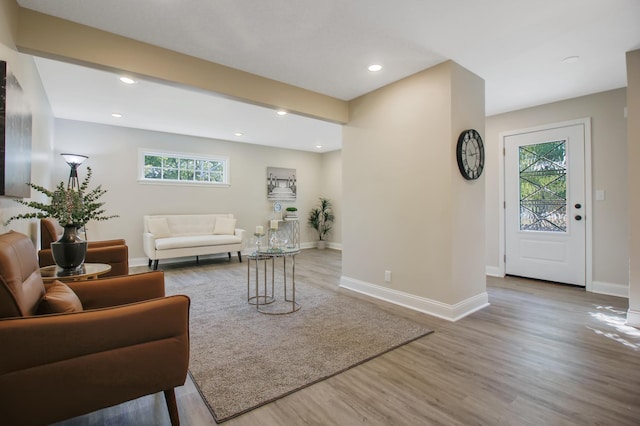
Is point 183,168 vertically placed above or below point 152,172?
above

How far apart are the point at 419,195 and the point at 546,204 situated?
7.92 ft

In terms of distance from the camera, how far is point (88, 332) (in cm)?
125

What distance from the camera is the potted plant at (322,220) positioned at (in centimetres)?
803

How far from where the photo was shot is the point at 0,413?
3.68 ft

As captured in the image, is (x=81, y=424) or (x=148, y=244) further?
(x=148, y=244)

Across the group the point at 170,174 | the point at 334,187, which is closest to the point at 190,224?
the point at 170,174

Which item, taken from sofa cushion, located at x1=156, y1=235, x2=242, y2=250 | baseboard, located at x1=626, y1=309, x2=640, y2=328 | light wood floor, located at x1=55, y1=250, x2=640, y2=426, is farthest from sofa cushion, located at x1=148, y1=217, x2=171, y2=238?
baseboard, located at x1=626, y1=309, x2=640, y2=328

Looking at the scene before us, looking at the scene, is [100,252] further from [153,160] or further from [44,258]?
[153,160]

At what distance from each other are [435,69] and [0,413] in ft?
12.1

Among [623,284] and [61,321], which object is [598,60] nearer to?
[623,284]

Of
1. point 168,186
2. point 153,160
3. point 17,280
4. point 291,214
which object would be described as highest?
point 153,160

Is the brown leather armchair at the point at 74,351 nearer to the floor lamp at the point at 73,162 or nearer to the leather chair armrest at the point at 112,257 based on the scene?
the leather chair armrest at the point at 112,257

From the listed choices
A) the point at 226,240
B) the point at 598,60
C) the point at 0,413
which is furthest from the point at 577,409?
the point at 226,240

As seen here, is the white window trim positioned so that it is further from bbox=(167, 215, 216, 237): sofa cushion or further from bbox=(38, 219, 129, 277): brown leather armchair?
bbox=(38, 219, 129, 277): brown leather armchair
